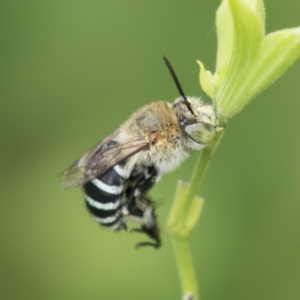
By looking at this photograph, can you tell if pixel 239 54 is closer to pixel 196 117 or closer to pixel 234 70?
pixel 234 70

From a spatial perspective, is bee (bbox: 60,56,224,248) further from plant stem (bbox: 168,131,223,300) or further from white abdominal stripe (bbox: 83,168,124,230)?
plant stem (bbox: 168,131,223,300)

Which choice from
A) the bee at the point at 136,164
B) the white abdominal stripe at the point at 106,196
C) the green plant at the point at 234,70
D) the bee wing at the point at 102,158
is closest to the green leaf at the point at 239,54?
the green plant at the point at 234,70

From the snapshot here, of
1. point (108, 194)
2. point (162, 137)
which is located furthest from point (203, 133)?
point (108, 194)

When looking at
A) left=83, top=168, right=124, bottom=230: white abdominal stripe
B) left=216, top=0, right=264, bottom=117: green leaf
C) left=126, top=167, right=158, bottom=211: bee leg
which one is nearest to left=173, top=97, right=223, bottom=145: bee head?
left=216, top=0, right=264, bottom=117: green leaf

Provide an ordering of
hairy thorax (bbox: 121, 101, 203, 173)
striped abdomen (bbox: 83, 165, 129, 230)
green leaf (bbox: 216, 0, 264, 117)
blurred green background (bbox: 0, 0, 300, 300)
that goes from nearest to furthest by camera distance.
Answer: green leaf (bbox: 216, 0, 264, 117) < hairy thorax (bbox: 121, 101, 203, 173) < striped abdomen (bbox: 83, 165, 129, 230) < blurred green background (bbox: 0, 0, 300, 300)

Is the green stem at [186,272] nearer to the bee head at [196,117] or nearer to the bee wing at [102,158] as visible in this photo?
the bee head at [196,117]

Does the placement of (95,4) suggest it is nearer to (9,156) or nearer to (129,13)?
(129,13)
